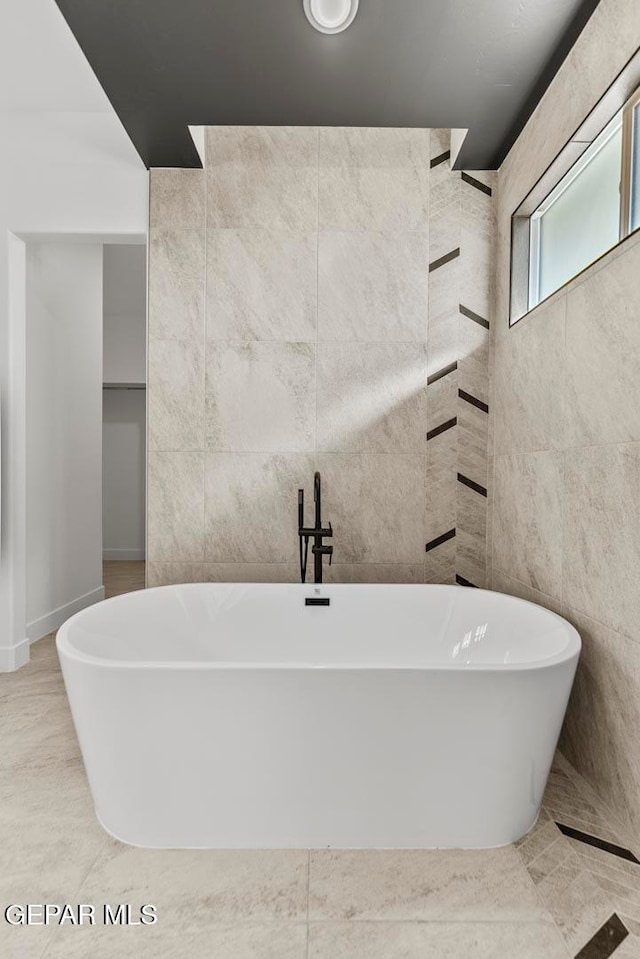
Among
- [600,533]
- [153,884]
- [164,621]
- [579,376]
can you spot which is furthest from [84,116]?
[153,884]

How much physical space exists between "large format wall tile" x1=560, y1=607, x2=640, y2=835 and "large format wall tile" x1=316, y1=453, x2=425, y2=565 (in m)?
0.97

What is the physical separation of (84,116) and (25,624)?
2491mm

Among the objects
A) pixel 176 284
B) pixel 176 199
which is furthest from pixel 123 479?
pixel 176 199

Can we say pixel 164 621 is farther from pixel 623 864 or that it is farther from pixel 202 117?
pixel 202 117

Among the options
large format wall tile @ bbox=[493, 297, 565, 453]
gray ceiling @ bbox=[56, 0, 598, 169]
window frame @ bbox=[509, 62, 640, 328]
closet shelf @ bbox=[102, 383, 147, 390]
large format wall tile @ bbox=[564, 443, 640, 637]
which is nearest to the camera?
large format wall tile @ bbox=[564, 443, 640, 637]

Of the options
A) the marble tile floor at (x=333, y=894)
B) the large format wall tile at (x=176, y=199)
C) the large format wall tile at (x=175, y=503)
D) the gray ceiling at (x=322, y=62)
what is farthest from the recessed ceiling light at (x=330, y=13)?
the marble tile floor at (x=333, y=894)

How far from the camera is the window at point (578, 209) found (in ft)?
5.63

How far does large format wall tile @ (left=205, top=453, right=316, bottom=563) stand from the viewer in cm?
277

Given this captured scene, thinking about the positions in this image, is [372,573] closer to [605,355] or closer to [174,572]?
[174,572]

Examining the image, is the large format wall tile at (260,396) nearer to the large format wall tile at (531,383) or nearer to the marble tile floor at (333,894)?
the large format wall tile at (531,383)

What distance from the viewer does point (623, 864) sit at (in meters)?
1.47

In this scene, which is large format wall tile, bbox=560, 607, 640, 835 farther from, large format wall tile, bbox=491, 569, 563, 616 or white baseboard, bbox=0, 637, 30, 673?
white baseboard, bbox=0, 637, 30, 673

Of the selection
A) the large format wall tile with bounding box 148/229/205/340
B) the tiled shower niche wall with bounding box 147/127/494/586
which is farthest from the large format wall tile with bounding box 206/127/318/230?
the large format wall tile with bounding box 148/229/205/340

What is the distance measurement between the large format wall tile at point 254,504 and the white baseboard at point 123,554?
3.76m
